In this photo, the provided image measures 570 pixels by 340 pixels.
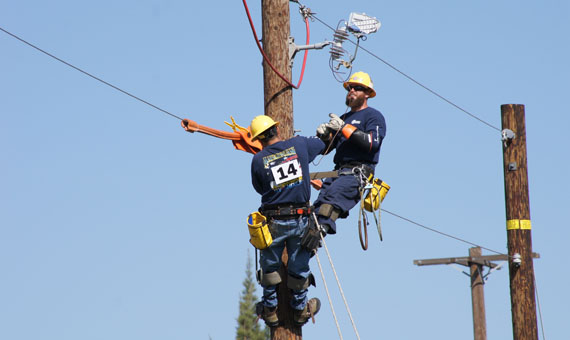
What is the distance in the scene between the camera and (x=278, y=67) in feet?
36.7

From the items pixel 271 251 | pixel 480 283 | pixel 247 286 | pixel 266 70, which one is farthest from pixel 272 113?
pixel 247 286

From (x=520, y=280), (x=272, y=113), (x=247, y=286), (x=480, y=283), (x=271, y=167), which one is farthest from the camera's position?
(x=247, y=286)

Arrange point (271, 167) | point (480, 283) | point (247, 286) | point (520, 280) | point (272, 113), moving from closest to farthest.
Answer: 1. point (271, 167)
2. point (272, 113)
3. point (520, 280)
4. point (480, 283)
5. point (247, 286)

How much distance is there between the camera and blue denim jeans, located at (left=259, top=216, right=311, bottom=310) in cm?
1036

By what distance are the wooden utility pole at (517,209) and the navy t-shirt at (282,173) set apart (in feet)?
16.1

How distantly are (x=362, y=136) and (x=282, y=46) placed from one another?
123cm

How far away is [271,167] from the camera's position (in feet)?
34.0

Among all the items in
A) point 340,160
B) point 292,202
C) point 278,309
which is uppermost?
point 340,160

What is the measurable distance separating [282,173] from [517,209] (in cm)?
527

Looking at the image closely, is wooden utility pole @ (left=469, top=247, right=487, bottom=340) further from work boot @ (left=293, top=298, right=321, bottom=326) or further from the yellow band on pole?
work boot @ (left=293, top=298, right=321, bottom=326)

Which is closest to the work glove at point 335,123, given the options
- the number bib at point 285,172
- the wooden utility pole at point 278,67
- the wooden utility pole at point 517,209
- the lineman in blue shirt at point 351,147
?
the lineman in blue shirt at point 351,147

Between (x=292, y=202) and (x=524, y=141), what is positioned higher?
(x=524, y=141)

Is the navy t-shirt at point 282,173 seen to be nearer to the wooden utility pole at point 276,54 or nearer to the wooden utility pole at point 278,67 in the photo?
the wooden utility pole at point 278,67

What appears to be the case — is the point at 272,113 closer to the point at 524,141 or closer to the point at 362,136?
the point at 362,136
